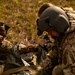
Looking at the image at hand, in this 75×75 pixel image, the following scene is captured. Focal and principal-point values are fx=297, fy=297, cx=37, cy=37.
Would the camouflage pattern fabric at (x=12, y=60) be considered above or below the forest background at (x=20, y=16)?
below

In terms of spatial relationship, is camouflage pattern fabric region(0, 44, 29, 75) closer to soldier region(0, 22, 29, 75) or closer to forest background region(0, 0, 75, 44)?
soldier region(0, 22, 29, 75)

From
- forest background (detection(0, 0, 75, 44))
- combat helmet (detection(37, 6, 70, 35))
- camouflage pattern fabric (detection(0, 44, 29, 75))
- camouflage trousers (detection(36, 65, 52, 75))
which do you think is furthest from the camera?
forest background (detection(0, 0, 75, 44))

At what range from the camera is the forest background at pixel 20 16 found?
6176 millimetres

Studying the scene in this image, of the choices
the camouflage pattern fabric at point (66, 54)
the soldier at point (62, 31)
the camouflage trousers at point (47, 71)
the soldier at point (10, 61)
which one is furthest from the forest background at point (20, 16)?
the soldier at point (62, 31)

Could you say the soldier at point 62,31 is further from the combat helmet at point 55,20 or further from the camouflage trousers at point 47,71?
the camouflage trousers at point 47,71

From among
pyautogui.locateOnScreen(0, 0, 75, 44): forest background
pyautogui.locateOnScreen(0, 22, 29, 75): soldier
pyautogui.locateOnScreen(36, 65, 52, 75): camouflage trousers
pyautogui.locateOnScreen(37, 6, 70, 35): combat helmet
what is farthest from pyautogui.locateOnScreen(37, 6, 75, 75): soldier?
pyautogui.locateOnScreen(0, 0, 75, 44): forest background

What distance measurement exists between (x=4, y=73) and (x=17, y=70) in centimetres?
21

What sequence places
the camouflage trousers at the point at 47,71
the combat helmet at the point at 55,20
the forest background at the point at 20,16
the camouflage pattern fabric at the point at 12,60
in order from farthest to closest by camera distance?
the forest background at the point at 20,16, the camouflage pattern fabric at the point at 12,60, the camouflage trousers at the point at 47,71, the combat helmet at the point at 55,20

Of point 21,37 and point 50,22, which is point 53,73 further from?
point 21,37

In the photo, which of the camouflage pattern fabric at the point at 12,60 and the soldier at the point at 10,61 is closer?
the soldier at the point at 10,61

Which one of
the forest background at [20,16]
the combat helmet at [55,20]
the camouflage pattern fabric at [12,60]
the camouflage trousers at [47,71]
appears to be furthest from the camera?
the forest background at [20,16]

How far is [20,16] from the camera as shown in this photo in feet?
22.3

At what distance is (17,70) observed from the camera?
4730mm

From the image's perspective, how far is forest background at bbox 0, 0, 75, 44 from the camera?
20.3 feet
